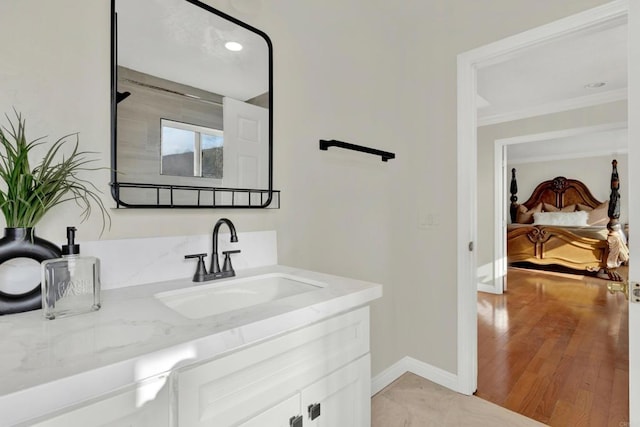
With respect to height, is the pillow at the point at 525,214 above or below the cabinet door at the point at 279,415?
above

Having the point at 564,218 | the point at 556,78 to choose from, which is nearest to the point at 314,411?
the point at 556,78

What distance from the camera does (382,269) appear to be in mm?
2092

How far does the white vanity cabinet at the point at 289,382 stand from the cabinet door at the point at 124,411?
31 mm

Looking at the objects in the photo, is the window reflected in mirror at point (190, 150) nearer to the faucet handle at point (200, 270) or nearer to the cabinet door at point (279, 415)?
the faucet handle at point (200, 270)

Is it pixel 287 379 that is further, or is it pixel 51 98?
pixel 51 98

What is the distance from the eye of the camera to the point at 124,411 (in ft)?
1.86

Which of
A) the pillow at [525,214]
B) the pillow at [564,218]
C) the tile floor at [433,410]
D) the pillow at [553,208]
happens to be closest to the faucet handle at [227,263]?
the tile floor at [433,410]

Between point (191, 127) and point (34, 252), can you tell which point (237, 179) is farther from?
point (34, 252)

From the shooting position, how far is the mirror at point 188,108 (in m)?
1.07

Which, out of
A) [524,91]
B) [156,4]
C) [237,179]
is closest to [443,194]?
[237,179]

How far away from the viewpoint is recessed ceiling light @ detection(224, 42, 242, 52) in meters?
1.34

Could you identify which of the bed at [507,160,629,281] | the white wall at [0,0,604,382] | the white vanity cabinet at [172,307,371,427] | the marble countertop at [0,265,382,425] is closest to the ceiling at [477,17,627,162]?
the white wall at [0,0,604,382]

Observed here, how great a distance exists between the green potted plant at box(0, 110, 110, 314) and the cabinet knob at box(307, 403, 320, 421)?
2.52ft

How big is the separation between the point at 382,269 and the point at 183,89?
1.52 metres
